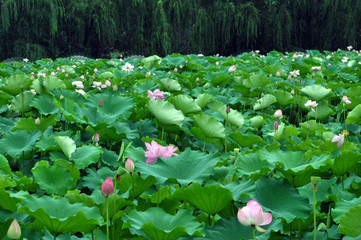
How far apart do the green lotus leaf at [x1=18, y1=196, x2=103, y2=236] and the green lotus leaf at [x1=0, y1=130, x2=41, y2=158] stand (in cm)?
63

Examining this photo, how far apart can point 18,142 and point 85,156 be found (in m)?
0.36

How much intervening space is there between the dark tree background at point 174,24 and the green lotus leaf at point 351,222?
33.7ft

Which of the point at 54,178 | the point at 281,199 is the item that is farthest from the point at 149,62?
the point at 281,199

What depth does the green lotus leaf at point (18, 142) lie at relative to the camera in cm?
142

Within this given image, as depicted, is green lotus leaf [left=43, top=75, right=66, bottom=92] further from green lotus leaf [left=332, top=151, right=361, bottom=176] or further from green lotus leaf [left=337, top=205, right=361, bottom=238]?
green lotus leaf [left=337, top=205, right=361, bottom=238]

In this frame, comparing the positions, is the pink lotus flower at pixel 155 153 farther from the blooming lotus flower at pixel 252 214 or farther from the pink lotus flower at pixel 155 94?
the pink lotus flower at pixel 155 94

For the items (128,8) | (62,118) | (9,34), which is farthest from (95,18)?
(62,118)

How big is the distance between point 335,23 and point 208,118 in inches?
434

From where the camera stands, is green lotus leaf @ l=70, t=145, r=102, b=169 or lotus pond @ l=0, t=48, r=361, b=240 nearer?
lotus pond @ l=0, t=48, r=361, b=240

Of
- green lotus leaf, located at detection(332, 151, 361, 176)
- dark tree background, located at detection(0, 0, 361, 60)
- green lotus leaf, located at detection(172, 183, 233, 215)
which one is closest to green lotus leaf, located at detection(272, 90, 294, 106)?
green lotus leaf, located at detection(332, 151, 361, 176)

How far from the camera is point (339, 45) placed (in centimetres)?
1165

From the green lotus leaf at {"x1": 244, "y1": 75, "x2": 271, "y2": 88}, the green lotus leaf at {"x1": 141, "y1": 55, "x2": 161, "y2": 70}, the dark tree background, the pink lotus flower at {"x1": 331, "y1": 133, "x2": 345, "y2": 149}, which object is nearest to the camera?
the pink lotus flower at {"x1": 331, "y1": 133, "x2": 345, "y2": 149}

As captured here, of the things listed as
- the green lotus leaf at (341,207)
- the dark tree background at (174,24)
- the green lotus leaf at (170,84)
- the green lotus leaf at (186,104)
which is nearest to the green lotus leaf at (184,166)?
the green lotus leaf at (341,207)

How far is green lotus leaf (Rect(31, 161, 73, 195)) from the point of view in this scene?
1.18 m
